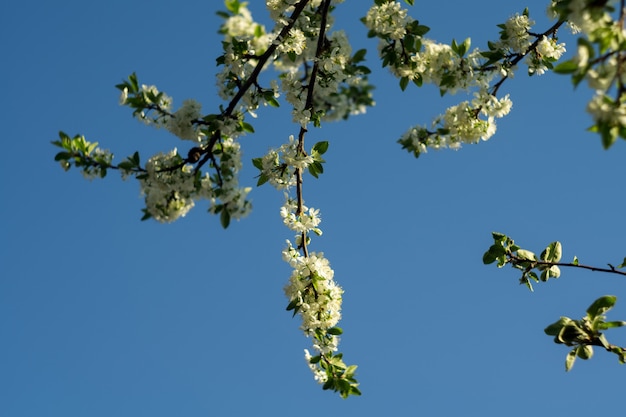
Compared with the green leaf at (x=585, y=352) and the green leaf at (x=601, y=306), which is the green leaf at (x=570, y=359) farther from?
the green leaf at (x=601, y=306)

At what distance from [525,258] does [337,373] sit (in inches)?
69.0

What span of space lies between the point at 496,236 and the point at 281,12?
2479 mm

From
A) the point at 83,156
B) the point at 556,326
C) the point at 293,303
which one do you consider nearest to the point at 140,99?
the point at 83,156

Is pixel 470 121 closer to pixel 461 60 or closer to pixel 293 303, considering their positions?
pixel 461 60

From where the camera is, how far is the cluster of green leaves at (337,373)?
5320 millimetres

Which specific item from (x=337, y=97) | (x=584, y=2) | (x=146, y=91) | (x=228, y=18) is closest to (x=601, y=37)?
(x=584, y=2)

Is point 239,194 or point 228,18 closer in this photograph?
point 228,18

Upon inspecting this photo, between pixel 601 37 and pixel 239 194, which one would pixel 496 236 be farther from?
pixel 601 37

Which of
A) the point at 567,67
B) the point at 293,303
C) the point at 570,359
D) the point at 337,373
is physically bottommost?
the point at 570,359

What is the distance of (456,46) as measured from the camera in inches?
232

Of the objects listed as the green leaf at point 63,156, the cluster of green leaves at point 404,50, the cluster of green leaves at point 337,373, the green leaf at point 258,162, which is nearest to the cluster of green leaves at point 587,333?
the cluster of green leaves at point 337,373

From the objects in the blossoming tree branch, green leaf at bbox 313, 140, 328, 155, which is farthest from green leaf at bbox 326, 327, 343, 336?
green leaf at bbox 313, 140, 328, 155

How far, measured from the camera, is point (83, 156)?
5.31m

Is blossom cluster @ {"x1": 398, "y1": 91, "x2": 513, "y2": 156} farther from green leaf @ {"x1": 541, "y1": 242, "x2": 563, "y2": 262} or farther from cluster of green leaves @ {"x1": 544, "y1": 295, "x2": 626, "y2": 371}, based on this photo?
cluster of green leaves @ {"x1": 544, "y1": 295, "x2": 626, "y2": 371}
